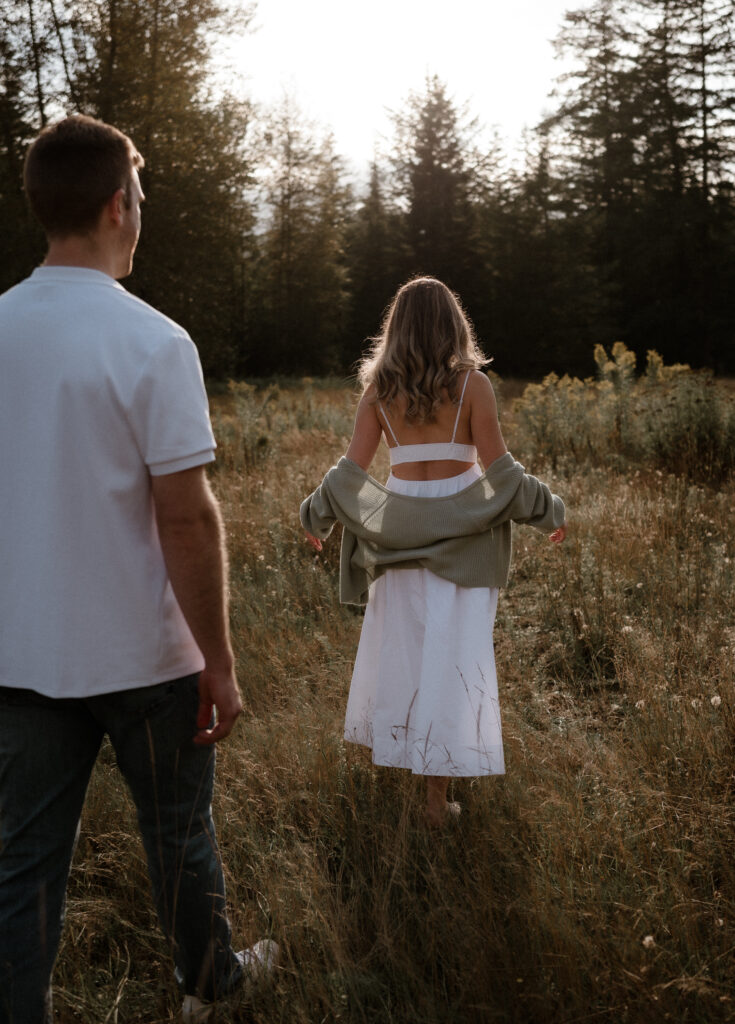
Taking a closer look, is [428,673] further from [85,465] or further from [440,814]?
[85,465]

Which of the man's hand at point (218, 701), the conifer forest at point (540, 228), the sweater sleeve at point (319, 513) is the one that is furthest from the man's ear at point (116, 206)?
the conifer forest at point (540, 228)

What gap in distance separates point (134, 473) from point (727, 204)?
30387 mm

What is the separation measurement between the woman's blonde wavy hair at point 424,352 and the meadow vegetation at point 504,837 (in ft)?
4.39

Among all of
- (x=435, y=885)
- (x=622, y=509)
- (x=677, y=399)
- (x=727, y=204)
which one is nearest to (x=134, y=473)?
(x=435, y=885)

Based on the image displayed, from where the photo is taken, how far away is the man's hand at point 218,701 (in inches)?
64.4

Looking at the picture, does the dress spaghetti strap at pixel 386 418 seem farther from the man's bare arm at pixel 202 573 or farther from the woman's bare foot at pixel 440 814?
the man's bare arm at pixel 202 573

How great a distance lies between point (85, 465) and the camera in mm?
1509

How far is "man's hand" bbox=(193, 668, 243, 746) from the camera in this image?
5.36 ft

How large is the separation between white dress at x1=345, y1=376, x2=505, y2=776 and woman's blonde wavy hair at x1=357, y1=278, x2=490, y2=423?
20cm

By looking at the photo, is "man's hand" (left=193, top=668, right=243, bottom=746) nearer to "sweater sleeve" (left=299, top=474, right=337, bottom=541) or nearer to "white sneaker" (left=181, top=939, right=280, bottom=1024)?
"white sneaker" (left=181, top=939, right=280, bottom=1024)

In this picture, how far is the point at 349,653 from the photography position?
4.06 meters

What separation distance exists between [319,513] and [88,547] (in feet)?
4.94

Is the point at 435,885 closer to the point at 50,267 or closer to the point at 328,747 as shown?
the point at 328,747

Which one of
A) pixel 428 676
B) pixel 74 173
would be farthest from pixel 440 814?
pixel 74 173
